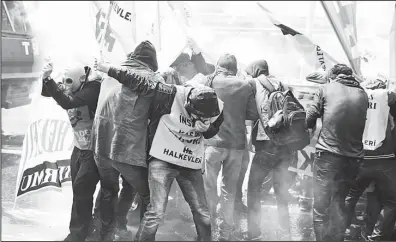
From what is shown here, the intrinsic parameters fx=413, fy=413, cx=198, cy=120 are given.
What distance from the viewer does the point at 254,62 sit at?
4234 mm

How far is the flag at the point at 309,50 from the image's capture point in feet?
14.5

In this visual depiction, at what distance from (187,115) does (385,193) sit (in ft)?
6.95

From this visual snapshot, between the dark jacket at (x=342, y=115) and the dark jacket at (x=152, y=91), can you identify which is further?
the dark jacket at (x=342, y=115)

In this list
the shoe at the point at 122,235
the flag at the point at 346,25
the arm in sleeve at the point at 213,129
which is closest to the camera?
the arm in sleeve at the point at 213,129

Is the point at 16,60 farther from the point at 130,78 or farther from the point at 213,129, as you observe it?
the point at 213,129

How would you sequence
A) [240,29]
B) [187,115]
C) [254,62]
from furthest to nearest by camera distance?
[240,29] → [254,62] → [187,115]

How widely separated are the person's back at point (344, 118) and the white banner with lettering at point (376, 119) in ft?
0.91

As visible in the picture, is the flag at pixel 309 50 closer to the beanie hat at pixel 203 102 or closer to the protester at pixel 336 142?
the protester at pixel 336 142

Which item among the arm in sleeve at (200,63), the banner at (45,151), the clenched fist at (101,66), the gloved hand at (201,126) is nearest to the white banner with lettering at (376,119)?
the gloved hand at (201,126)

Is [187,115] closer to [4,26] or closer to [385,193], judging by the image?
[385,193]

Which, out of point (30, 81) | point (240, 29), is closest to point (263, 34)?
point (240, 29)

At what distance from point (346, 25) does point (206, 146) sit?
2.34 metres

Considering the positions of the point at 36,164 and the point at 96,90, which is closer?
the point at 96,90

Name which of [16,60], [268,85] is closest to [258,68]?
[268,85]
